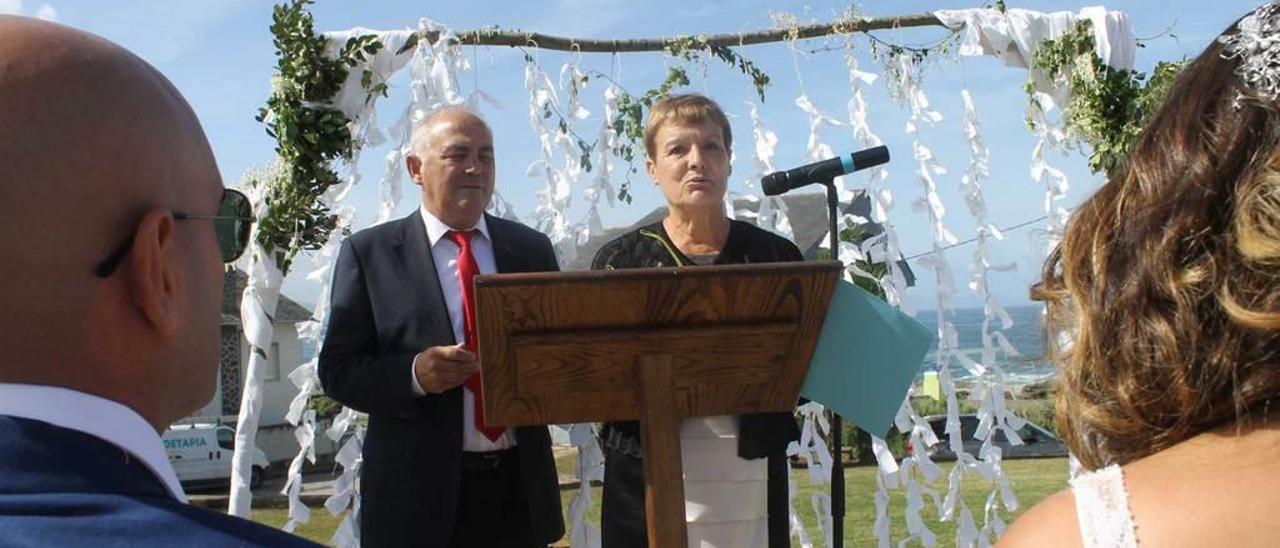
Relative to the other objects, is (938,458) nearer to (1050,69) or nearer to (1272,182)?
(1050,69)

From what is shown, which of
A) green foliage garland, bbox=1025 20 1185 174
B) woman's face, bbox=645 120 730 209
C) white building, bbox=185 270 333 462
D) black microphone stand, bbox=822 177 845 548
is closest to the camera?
black microphone stand, bbox=822 177 845 548

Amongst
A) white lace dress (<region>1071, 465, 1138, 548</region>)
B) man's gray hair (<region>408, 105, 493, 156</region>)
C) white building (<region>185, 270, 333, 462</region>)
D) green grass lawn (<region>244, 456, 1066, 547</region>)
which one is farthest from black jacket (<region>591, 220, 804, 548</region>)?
white building (<region>185, 270, 333, 462</region>)

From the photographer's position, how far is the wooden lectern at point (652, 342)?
6.71 ft

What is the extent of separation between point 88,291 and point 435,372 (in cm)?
206

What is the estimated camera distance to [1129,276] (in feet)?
3.64

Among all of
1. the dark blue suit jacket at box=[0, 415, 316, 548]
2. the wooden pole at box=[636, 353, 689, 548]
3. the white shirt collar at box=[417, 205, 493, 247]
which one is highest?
the white shirt collar at box=[417, 205, 493, 247]

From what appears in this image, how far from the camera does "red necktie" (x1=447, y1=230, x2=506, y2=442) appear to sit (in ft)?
10.4

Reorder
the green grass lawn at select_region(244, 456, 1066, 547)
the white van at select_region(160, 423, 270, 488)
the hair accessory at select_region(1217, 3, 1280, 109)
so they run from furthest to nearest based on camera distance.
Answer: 1. the white van at select_region(160, 423, 270, 488)
2. the green grass lawn at select_region(244, 456, 1066, 547)
3. the hair accessory at select_region(1217, 3, 1280, 109)

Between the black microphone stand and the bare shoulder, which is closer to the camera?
the bare shoulder

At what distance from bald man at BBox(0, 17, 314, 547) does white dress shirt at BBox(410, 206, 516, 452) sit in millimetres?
2116

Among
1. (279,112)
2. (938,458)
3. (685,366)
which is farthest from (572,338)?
(938,458)

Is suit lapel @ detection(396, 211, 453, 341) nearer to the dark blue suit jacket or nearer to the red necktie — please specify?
the red necktie

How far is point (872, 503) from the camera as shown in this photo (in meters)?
12.9

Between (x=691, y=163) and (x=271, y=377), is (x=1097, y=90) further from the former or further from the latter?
(x=271, y=377)
